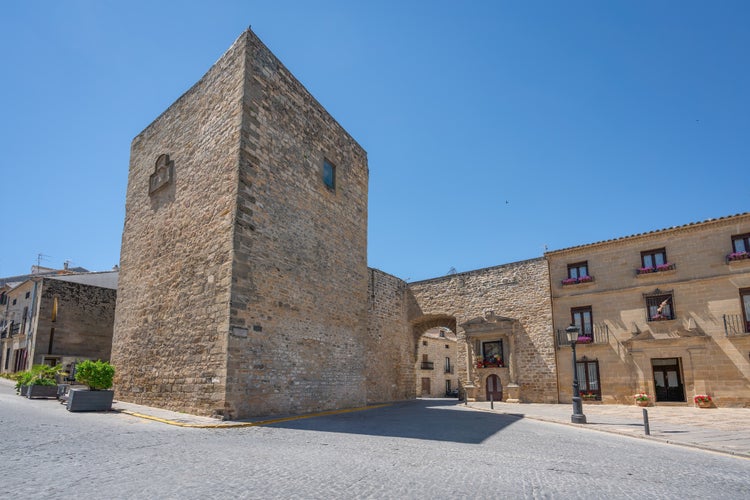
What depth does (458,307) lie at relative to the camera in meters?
22.8

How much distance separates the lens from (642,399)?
17.6m

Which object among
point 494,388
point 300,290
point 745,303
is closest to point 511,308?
point 494,388

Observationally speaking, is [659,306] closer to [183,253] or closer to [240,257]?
[240,257]

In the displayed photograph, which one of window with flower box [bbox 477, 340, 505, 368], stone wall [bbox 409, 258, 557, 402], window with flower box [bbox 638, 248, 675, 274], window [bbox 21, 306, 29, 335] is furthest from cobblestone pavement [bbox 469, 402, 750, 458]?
window [bbox 21, 306, 29, 335]

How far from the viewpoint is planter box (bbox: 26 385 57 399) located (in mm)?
13031

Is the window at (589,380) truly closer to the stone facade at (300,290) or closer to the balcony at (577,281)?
the stone facade at (300,290)

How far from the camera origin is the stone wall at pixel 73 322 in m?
20.6

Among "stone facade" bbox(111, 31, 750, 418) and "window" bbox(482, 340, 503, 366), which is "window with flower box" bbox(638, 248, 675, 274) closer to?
"stone facade" bbox(111, 31, 750, 418)

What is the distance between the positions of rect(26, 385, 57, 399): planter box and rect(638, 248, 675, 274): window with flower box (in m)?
21.6

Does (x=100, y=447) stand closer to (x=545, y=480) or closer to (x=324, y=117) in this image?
→ (x=545, y=480)

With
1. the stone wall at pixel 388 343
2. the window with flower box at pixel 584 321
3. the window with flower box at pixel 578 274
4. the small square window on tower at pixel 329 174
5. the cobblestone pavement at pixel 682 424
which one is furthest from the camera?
the window with flower box at pixel 578 274

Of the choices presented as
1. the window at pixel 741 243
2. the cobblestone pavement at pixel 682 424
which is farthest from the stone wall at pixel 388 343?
the window at pixel 741 243

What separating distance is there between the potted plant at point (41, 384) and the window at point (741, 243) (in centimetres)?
2388

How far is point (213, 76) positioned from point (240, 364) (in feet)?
26.1
